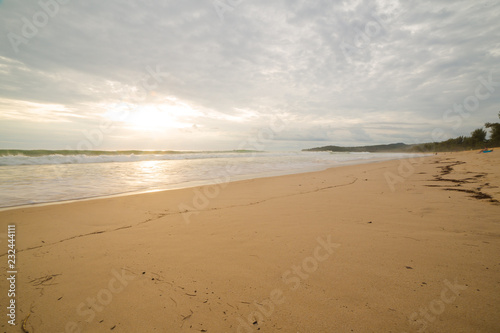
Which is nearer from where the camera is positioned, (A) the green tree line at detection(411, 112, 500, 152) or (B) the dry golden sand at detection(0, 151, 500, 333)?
(B) the dry golden sand at detection(0, 151, 500, 333)

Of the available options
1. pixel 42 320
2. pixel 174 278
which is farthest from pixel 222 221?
pixel 42 320

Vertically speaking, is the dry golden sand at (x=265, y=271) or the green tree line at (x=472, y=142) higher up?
the green tree line at (x=472, y=142)

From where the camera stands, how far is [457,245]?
278 cm

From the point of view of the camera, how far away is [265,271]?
2.42 meters

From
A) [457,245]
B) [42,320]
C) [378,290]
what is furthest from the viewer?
[457,245]

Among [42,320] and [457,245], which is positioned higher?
[457,245]

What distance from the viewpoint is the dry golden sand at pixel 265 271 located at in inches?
69.4

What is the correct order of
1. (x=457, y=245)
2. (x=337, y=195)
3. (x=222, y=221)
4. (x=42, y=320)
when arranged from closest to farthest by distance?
(x=42, y=320)
(x=457, y=245)
(x=222, y=221)
(x=337, y=195)

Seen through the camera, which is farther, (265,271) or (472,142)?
(472,142)

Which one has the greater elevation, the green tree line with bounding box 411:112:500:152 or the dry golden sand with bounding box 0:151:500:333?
the green tree line with bounding box 411:112:500:152

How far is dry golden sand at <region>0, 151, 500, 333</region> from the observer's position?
5.79 ft

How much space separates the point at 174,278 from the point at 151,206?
3540 mm

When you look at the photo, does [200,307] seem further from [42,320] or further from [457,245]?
[457,245]

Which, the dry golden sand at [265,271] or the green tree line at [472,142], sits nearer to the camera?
the dry golden sand at [265,271]
